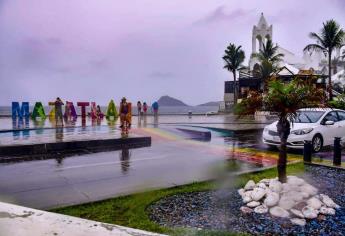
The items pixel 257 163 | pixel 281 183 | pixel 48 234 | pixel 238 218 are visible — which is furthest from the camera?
pixel 257 163

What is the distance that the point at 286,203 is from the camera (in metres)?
5.74

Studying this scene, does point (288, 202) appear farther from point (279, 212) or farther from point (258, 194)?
point (258, 194)

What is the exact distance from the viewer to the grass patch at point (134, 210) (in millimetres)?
4836

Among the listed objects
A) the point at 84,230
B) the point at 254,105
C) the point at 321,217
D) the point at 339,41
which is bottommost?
the point at 321,217

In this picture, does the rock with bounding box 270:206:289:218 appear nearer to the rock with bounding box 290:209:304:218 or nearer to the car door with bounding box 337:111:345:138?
the rock with bounding box 290:209:304:218

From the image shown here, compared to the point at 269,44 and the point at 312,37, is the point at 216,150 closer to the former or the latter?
the point at 312,37

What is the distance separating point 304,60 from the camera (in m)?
59.2

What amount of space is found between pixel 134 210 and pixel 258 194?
6.70ft

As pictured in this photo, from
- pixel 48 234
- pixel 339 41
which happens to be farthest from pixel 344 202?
pixel 339 41

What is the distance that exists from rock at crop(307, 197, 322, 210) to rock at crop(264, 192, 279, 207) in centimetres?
49

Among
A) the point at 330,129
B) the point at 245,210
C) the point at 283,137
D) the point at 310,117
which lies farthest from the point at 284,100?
the point at 330,129

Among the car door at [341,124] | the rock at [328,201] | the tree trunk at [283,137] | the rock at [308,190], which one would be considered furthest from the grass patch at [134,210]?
the car door at [341,124]

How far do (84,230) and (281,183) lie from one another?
4.04m

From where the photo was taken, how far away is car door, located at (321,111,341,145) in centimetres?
1309
